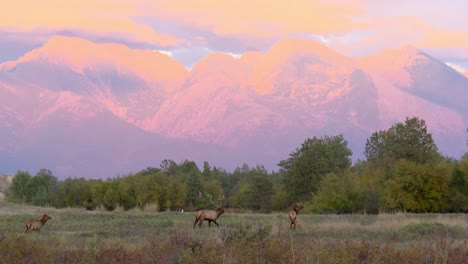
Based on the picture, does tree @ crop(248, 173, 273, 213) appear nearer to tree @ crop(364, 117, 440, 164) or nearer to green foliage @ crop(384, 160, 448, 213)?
tree @ crop(364, 117, 440, 164)

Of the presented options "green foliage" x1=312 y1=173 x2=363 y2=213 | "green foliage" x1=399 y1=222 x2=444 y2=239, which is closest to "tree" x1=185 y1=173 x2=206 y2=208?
"green foliage" x1=312 y1=173 x2=363 y2=213

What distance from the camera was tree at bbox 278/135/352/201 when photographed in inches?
2648

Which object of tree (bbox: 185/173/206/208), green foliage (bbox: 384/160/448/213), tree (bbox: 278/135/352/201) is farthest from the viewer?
tree (bbox: 185/173/206/208)

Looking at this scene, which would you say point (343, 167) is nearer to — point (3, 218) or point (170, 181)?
point (170, 181)

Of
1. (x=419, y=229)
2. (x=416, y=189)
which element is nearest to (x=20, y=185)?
(x=416, y=189)

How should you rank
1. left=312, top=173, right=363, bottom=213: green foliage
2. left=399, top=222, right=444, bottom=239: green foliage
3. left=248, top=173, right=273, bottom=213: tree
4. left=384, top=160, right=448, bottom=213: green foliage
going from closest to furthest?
left=399, top=222, right=444, bottom=239: green foliage < left=384, top=160, right=448, bottom=213: green foliage < left=312, top=173, right=363, bottom=213: green foliage < left=248, top=173, right=273, bottom=213: tree

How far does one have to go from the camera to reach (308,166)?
224ft

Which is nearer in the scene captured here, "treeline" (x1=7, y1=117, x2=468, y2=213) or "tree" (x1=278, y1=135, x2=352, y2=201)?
"treeline" (x1=7, y1=117, x2=468, y2=213)

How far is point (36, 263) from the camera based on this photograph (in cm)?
1016

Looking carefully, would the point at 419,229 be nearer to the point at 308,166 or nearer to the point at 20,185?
the point at 308,166

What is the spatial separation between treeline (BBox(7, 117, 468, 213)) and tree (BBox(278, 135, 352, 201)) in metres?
0.12

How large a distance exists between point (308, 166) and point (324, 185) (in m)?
15.5

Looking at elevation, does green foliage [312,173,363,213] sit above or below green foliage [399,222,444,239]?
above

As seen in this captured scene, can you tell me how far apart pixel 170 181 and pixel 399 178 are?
31.5m
